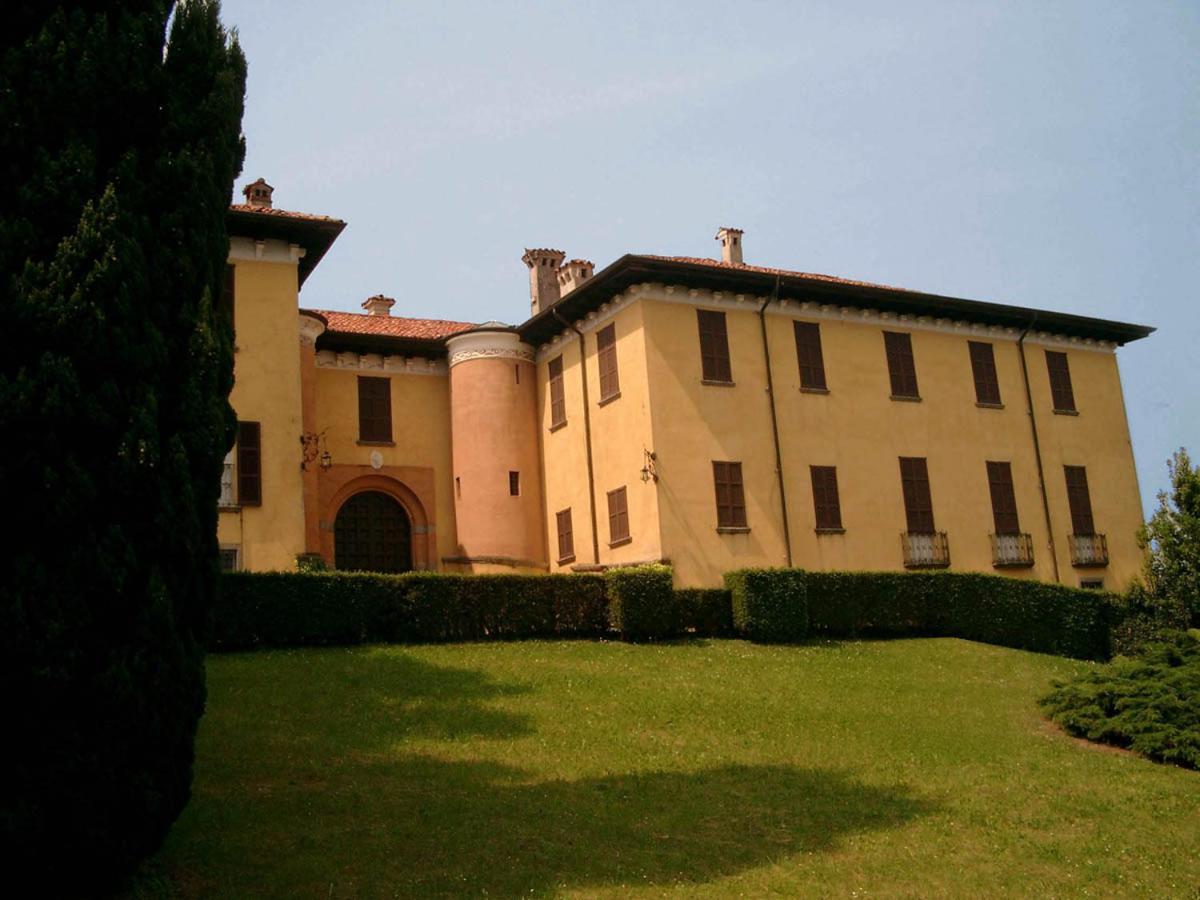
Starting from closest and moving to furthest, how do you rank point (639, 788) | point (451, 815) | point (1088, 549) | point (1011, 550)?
point (451, 815) → point (639, 788) → point (1011, 550) → point (1088, 549)

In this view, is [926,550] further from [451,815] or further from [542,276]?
[451,815]

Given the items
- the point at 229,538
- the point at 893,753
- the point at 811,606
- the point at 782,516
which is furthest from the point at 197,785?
the point at 782,516

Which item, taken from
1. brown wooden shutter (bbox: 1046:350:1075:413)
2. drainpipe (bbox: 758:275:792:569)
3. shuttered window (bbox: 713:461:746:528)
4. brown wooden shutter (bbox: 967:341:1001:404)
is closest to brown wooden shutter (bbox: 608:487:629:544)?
shuttered window (bbox: 713:461:746:528)

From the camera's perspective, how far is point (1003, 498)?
103ft

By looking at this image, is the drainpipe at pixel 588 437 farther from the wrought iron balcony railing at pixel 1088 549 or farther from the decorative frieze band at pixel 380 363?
the wrought iron balcony railing at pixel 1088 549

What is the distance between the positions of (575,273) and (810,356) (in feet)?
21.6

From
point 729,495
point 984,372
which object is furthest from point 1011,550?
point 729,495

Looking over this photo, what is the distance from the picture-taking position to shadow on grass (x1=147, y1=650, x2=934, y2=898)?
1003 centimetres

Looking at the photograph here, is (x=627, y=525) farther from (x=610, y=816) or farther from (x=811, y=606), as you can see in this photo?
(x=610, y=816)

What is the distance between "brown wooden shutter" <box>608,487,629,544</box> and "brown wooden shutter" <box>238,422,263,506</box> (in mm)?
7882

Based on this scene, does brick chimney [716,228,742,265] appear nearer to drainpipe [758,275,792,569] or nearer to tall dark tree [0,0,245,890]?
drainpipe [758,275,792,569]

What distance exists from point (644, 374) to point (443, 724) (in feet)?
44.4

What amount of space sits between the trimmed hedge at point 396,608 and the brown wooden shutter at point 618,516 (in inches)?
196

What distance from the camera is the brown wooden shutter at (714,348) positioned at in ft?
92.5
